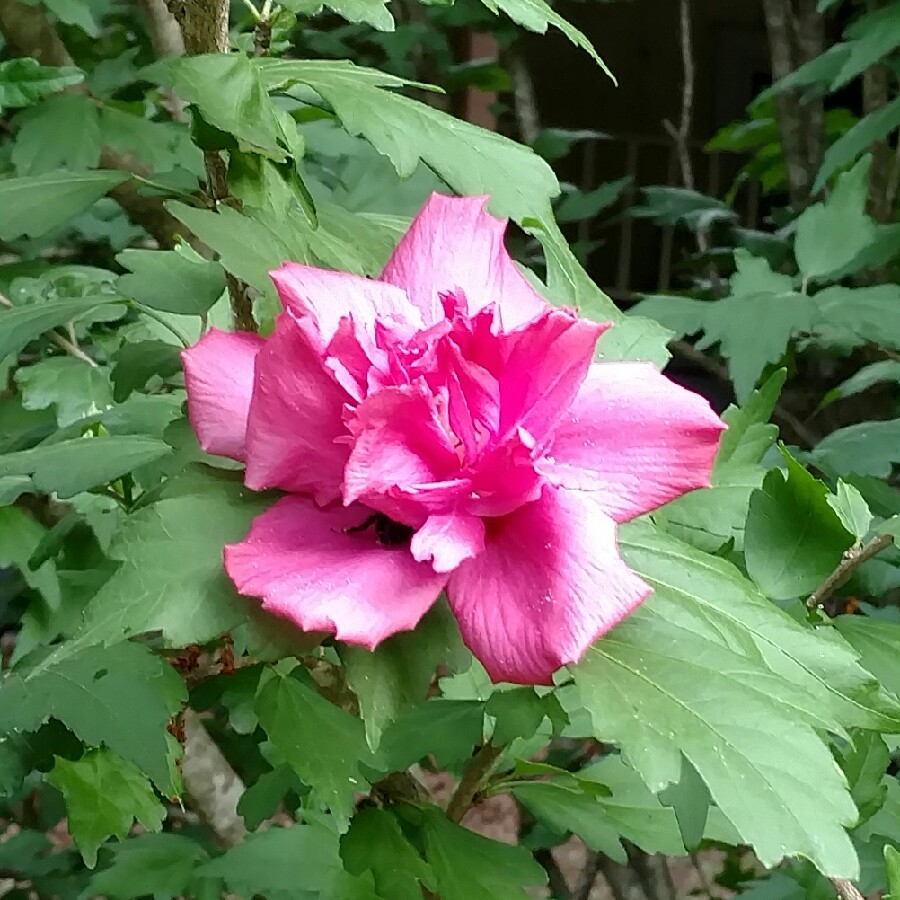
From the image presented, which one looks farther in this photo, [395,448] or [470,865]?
[470,865]

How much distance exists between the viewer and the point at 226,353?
0.34 metres

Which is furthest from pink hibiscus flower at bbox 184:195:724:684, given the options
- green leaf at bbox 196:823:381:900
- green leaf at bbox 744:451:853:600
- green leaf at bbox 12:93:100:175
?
green leaf at bbox 12:93:100:175

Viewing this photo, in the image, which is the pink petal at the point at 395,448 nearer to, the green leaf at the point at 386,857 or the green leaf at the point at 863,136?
the green leaf at the point at 386,857

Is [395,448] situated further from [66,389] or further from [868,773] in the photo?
[66,389]

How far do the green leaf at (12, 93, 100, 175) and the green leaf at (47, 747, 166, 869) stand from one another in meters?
0.51

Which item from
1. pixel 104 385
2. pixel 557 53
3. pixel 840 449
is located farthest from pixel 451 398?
pixel 557 53

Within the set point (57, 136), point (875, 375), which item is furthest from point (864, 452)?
point (57, 136)

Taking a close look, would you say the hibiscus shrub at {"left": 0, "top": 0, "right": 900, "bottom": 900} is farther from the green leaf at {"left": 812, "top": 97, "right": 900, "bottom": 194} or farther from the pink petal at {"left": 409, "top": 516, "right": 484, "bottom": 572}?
the green leaf at {"left": 812, "top": 97, "right": 900, "bottom": 194}

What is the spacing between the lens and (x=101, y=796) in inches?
22.1

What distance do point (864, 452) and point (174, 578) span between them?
0.69m

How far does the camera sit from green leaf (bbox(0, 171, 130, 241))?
431 mm

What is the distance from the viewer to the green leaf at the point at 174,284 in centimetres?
43

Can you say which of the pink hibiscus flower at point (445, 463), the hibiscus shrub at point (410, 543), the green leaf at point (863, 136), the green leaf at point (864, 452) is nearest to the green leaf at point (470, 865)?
the hibiscus shrub at point (410, 543)

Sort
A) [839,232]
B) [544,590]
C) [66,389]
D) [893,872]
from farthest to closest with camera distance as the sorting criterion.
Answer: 1. [839,232]
2. [66,389]
3. [893,872]
4. [544,590]
